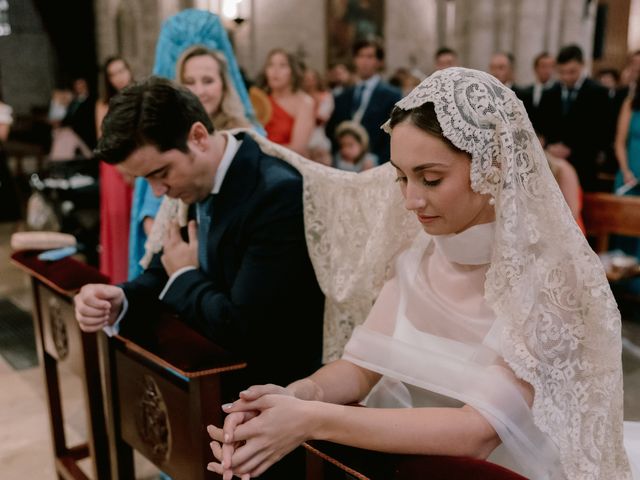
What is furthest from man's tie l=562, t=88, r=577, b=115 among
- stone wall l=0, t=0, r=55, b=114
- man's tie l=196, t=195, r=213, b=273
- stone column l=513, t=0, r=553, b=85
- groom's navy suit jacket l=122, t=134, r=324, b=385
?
stone wall l=0, t=0, r=55, b=114

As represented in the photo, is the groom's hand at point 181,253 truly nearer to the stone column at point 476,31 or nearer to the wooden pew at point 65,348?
the wooden pew at point 65,348

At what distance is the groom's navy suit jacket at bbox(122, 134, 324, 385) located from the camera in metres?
1.98

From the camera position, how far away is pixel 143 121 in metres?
1.94

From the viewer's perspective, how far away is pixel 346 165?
572 cm

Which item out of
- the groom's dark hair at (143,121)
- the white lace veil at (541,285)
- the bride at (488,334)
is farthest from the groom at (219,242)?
the white lace veil at (541,285)

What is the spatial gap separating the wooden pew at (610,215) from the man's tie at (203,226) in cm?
353

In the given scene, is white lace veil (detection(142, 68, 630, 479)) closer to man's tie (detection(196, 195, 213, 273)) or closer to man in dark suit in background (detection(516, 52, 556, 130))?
man's tie (detection(196, 195, 213, 273))

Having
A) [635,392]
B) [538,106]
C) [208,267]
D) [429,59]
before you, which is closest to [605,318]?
[208,267]

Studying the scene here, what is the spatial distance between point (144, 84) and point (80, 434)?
2326 millimetres

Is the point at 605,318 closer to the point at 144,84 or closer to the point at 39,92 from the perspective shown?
the point at 144,84

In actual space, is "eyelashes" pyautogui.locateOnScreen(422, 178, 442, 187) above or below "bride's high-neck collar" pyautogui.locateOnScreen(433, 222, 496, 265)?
above

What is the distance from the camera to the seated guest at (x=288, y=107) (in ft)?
16.6

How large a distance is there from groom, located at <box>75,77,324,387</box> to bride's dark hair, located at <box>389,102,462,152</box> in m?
0.73

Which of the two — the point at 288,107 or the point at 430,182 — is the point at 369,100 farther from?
the point at 430,182
